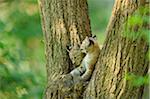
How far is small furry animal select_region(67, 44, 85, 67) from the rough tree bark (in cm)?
4

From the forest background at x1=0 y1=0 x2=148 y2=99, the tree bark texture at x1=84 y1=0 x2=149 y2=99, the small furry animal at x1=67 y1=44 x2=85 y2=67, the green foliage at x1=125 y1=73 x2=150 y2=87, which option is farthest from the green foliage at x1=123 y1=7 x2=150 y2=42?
the forest background at x1=0 y1=0 x2=148 y2=99

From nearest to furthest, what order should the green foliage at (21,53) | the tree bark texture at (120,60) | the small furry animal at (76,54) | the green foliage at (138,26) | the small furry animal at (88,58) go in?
1. the green foliage at (138,26)
2. the tree bark texture at (120,60)
3. the small furry animal at (88,58)
4. the small furry animal at (76,54)
5. the green foliage at (21,53)

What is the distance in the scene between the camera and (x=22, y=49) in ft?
23.5

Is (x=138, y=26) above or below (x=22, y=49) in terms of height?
above

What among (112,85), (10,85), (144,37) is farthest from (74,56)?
(10,85)

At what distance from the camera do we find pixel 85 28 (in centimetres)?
394

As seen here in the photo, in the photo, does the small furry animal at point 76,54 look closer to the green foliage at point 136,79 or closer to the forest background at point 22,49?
the green foliage at point 136,79

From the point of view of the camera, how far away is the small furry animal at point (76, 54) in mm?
3850

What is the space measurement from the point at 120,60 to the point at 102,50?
0.56 ft

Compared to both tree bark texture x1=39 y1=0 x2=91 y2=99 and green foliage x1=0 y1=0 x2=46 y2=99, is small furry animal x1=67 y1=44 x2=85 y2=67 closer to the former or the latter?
tree bark texture x1=39 y1=0 x2=91 y2=99

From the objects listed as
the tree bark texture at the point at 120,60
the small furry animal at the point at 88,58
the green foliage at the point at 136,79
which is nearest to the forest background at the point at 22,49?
the small furry animal at the point at 88,58

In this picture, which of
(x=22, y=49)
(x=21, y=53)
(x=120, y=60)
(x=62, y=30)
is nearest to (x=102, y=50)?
(x=120, y=60)

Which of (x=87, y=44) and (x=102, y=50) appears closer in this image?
(x=102, y=50)

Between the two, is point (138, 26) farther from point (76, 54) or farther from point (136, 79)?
point (76, 54)
